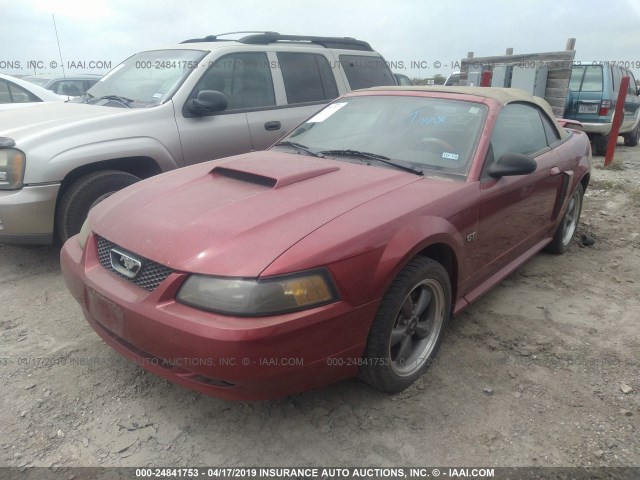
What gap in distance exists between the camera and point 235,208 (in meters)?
A: 2.34

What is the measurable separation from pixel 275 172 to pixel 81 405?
157 centimetres

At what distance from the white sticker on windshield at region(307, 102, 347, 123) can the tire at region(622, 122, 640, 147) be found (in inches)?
410

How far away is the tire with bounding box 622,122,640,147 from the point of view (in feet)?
37.2

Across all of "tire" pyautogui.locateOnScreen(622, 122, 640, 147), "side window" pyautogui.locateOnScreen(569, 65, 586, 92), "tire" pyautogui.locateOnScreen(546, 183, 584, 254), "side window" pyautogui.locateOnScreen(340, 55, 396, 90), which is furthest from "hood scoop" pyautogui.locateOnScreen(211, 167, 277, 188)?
"tire" pyautogui.locateOnScreen(622, 122, 640, 147)

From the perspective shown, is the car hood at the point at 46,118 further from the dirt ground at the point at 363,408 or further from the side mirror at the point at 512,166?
the side mirror at the point at 512,166

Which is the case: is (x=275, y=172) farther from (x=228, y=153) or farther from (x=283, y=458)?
(x=228, y=153)

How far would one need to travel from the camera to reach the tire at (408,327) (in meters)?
2.24

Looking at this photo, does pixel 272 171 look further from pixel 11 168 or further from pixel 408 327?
pixel 11 168

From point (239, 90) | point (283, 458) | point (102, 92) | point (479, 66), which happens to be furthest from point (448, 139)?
point (479, 66)

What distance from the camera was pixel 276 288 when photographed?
1.91 metres

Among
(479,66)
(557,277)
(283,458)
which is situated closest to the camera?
(283,458)

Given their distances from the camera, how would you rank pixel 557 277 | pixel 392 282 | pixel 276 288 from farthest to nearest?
pixel 557 277, pixel 392 282, pixel 276 288

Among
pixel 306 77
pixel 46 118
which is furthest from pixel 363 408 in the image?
pixel 306 77

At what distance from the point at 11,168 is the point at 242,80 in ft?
7.28
